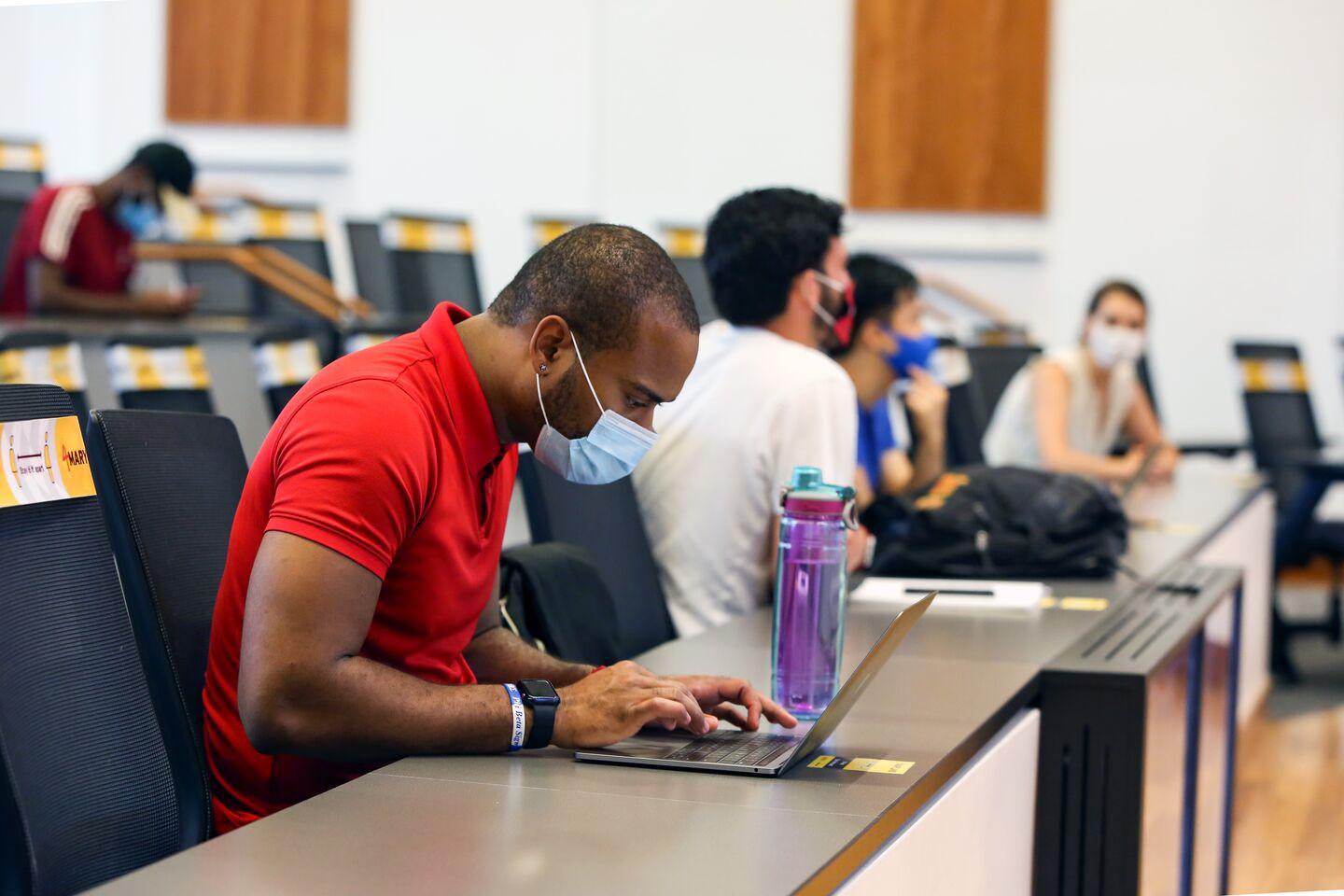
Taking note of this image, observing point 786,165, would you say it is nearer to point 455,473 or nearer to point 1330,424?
point 1330,424

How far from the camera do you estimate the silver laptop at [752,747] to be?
1.49m

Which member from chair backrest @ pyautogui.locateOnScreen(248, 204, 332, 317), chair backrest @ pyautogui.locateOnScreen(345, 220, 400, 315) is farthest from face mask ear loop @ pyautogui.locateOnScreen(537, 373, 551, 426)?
chair backrest @ pyautogui.locateOnScreen(248, 204, 332, 317)

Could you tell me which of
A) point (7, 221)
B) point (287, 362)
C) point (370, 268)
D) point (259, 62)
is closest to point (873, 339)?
point (287, 362)

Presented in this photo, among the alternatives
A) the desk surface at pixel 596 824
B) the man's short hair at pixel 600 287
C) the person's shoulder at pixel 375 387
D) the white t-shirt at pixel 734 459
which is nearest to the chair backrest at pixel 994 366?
the white t-shirt at pixel 734 459

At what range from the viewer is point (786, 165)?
321 inches

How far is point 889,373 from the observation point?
12.0ft

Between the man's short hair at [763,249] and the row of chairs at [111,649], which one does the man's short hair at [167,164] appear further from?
the row of chairs at [111,649]

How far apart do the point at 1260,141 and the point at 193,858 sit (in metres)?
7.28

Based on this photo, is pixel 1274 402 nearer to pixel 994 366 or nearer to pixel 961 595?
pixel 994 366

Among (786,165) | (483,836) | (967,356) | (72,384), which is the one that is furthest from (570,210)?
(483,836)

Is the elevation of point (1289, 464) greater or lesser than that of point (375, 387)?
lesser

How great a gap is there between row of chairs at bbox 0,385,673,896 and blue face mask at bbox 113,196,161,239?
3.97 meters

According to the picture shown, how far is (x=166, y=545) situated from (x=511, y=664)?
40 centimetres

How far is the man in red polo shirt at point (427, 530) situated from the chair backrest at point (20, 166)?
230 inches
